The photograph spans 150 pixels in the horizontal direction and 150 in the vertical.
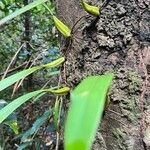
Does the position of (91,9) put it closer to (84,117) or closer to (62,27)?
(62,27)

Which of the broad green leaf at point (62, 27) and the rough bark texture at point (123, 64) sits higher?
the broad green leaf at point (62, 27)

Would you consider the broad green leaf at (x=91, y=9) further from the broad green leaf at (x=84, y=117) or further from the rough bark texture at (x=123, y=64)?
the broad green leaf at (x=84, y=117)

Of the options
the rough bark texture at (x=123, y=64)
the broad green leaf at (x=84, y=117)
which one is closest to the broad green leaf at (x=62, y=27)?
the rough bark texture at (x=123, y=64)

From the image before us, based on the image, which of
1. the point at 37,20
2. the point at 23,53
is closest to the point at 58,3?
the point at 23,53

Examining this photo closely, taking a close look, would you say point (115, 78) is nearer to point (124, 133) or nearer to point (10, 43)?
point (124, 133)

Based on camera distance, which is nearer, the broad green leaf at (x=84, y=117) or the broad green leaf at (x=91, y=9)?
the broad green leaf at (x=84, y=117)

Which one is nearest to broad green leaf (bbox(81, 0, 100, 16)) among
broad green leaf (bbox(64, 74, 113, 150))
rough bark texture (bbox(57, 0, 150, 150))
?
rough bark texture (bbox(57, 0, 150, 150))

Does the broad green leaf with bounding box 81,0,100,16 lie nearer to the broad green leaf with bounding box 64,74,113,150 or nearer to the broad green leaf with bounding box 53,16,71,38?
the broad green leaf with bounding box 53,16,71,38
